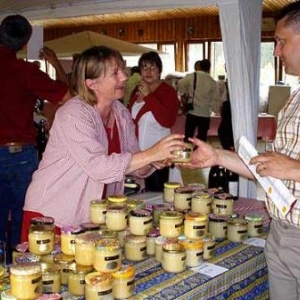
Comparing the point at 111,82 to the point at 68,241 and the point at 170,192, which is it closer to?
the point at 170,192

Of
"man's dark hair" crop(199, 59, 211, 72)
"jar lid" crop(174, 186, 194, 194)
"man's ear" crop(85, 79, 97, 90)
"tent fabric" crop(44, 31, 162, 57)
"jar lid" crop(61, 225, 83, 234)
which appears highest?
"tent fabric" crop(44, 31, 162, 57)

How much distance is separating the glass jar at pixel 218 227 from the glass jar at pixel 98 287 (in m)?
0.63

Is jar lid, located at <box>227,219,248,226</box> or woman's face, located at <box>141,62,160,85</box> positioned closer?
jar lid, located at <box>227,219,248,226</box>

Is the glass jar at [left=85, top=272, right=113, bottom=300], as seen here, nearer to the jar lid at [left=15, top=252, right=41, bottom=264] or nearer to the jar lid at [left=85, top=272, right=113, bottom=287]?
the jar lid at [left=85, top=272, right=113, bottom=287]

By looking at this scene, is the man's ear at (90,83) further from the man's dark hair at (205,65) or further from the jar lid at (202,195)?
the man's dark hair at (205,65)

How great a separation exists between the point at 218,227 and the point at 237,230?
7cm

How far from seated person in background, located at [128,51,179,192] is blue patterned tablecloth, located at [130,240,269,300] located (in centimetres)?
210

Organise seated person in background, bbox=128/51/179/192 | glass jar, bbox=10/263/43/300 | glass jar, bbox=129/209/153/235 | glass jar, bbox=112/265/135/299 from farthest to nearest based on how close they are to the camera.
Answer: seated person in background, bbox=128/51/179/192, glass jar, bbox=129/209/153/235, glass jar, bbox=112/265/135/299, glass jar, bbox=10/263/43/300

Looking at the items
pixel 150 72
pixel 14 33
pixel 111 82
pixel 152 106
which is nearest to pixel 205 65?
pixel 150 72

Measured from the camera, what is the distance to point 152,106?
386 cm

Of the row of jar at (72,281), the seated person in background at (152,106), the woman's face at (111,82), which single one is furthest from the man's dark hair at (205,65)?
the row of jar at (72,281)

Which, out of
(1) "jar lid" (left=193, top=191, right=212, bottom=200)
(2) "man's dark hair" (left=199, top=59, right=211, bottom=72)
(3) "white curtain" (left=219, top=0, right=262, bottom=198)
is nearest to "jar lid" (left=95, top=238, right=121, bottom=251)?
(1) "jar lid" (left=193, top=191, right=212, bottom=200)

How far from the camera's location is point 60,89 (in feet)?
8.93

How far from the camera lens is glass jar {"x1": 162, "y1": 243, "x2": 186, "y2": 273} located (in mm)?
1544
